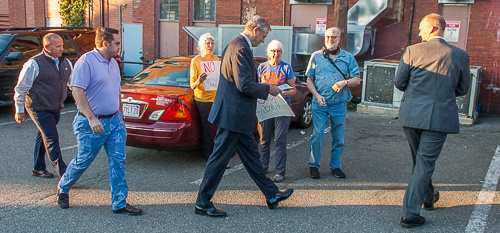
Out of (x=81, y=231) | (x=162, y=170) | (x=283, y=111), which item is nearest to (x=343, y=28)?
(x=283, y=111)

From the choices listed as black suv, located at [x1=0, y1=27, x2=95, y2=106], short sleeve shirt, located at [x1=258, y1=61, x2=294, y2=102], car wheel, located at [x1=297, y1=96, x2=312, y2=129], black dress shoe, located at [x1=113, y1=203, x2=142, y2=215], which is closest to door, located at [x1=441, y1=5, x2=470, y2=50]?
car wheel, located at [x1=297, y1=96, x2=312, y2=129]

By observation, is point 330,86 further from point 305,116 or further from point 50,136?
point 50,136

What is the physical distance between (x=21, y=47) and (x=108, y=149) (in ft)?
22.0

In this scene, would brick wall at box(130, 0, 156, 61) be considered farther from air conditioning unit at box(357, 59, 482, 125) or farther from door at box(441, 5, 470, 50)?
door at box(441, 5, 470, 50)

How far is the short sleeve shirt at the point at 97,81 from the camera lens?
4.11m

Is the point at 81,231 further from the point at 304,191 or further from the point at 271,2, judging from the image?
the point at 271,2

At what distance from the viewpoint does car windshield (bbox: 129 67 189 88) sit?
21.4 ft

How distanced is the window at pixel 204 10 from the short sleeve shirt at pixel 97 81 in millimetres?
11794

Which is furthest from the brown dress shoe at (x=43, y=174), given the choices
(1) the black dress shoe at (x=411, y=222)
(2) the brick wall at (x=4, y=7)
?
(2) the brick wall at (x=4, y=7)

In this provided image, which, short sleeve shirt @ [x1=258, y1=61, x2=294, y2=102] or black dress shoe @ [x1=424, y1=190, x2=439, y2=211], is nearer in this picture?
black dress shoe @ [x1=424, y1=190, x2=439, y2=211]

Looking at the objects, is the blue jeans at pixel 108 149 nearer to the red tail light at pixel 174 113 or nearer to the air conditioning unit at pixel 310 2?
the red tail light at pixel 174 113

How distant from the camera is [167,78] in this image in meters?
6.67

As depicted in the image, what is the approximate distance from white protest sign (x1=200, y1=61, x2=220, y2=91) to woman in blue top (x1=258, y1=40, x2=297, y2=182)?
2.05 ft

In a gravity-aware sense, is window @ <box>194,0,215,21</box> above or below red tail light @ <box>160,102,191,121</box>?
above
